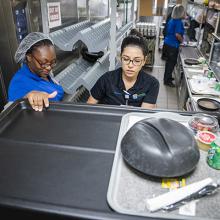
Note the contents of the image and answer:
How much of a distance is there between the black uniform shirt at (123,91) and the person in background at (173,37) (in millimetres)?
3411

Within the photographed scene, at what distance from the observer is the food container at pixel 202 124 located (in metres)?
0.69

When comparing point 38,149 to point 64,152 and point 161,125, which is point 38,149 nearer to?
point 64,152

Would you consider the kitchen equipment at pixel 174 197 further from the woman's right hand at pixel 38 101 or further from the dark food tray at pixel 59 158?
the woman's right hand at pixel 38 101

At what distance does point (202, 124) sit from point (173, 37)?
4274mm

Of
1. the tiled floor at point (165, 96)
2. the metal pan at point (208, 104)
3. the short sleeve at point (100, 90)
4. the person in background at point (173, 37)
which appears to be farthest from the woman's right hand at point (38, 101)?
the person in background at point (173, 37)

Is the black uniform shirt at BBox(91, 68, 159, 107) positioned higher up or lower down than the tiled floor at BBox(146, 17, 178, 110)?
higher up

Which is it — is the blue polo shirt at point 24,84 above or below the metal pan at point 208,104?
above

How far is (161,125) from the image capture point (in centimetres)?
55

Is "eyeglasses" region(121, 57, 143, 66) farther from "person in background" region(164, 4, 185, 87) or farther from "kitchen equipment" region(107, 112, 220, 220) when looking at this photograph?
"person in background" region(164, 4, 185, 87)

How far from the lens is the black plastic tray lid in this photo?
0.48 m

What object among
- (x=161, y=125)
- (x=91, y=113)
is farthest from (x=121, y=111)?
(x=161, y=125)

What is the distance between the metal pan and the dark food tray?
1.20 meters

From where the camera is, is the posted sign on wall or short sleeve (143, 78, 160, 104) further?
the posted sign on wall

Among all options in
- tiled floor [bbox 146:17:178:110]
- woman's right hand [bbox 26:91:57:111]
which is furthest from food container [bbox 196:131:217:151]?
tiled floor [bbox 146:17:178:110]
